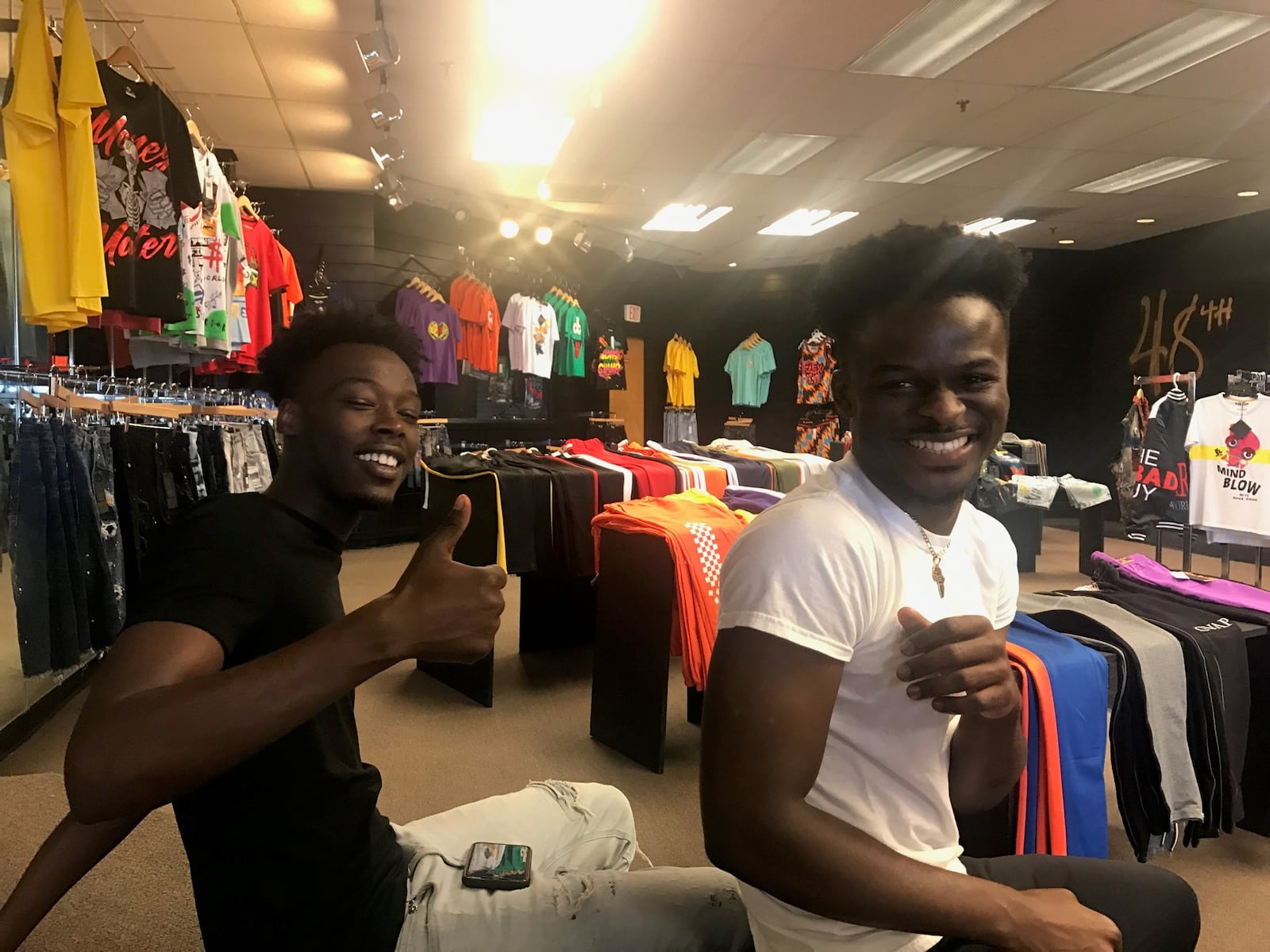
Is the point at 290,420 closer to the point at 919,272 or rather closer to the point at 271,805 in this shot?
the point at 271,805

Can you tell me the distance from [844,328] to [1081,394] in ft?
32.6

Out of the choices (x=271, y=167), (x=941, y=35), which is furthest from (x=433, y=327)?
(x=941, y=35)

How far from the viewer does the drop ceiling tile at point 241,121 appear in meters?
5.05

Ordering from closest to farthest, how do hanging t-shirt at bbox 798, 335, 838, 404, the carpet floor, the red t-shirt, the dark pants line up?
the dark pants → the carpet floor → the red t-shirt → hanging t-shirt at bbox 798, 335, 838, 404

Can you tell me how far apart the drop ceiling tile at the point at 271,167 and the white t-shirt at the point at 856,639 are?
20.4 feet

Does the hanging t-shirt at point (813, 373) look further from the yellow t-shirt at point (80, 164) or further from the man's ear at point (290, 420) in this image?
the man's ear at point (290, 420)

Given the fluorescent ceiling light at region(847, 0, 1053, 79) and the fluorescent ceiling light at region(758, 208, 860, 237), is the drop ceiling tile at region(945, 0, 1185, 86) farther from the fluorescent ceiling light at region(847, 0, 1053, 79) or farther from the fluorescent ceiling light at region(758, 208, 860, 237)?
the fluorescent ceiling light at region(758, 208, 860, 237)

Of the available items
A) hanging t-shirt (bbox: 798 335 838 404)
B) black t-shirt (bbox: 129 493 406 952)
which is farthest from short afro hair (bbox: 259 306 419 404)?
hanging t-shirt (bbox: 798 335 838 404)

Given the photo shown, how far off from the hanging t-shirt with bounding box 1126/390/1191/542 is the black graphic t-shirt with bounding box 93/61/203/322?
5922 mm

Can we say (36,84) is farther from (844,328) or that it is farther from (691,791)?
(691,791)

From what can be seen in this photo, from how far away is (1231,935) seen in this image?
197 cm

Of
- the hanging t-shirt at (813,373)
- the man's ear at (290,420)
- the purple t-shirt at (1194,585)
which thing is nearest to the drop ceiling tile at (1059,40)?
the purple t-shirt at (1194,585)

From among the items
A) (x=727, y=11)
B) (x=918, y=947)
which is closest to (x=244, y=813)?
(x=918, y=947)

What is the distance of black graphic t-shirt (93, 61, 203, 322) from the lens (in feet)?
9.07
